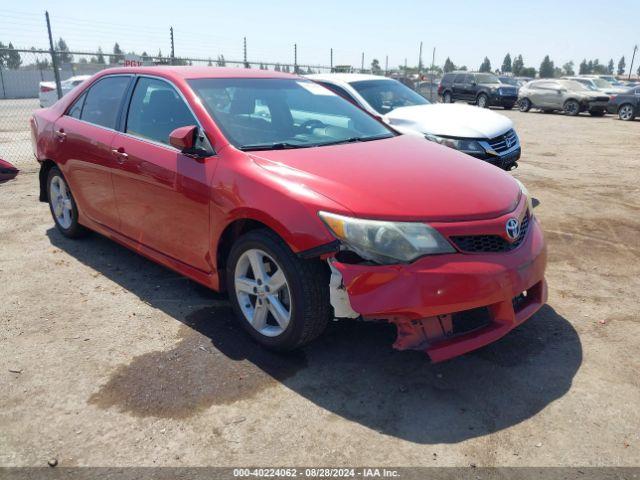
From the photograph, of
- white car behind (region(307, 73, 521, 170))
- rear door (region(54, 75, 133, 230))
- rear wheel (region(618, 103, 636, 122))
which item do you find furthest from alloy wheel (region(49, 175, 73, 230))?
rear wheel (region(618, 103, 636, 122))

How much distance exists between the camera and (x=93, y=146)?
14.5 feet

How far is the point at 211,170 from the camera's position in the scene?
132 inches

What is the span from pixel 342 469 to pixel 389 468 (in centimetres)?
21

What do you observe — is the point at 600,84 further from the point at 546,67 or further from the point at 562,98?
the point at 546,67

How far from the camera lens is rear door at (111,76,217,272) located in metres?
3.49

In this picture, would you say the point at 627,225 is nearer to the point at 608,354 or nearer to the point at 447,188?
the point at 608,354

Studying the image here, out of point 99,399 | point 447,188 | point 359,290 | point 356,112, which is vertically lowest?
point 99,399

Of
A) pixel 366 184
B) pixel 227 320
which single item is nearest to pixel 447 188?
pixel 366 184

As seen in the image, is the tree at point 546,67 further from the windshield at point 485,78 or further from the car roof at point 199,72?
the car roof at point 199,72

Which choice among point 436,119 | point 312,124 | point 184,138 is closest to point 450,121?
point 436,119

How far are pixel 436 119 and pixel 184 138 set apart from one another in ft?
15.7

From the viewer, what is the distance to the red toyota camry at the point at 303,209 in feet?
8.99

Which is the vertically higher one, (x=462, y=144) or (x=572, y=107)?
(x=462, y=144)

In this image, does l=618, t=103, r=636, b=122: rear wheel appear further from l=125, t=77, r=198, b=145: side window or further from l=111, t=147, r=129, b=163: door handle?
l=111, t=147, r=129, b=163: door handle
